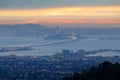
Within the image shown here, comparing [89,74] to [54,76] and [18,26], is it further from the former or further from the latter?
[18,26]

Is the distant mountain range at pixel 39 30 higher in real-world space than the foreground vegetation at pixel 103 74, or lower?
higher

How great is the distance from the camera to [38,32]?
58094mm

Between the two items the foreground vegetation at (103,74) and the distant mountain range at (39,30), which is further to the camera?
the distant mountain range at (39,30)

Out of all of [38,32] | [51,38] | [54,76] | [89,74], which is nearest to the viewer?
[89,74]

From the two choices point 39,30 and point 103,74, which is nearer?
point 103,74

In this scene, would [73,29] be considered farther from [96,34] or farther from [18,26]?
[18,26]

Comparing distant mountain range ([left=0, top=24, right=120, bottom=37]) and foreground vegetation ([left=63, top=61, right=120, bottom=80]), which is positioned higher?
distant mountain range ([left=0, top=24, right=120, bottom=37])

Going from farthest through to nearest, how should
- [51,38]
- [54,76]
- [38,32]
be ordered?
[38,32], [51,38], [54,76]

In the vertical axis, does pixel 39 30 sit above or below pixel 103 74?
above

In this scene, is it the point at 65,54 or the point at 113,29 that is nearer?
the point at 65,54

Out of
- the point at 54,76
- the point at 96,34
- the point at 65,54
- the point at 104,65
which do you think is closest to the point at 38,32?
the point at 96,34

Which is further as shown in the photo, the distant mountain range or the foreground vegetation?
the distant mountain range

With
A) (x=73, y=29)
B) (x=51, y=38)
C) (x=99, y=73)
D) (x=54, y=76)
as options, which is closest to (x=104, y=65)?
(x=99, y=73)

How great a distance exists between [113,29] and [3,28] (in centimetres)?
1393
